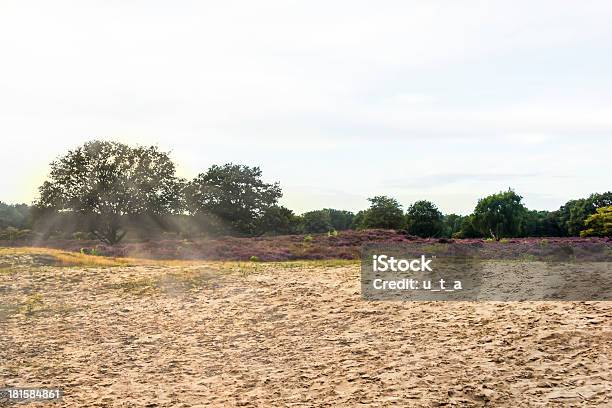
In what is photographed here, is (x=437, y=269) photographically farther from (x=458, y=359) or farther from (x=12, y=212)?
(x=12, y=212)

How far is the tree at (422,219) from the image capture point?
63.6m

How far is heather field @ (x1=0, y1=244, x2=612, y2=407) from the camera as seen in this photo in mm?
10109

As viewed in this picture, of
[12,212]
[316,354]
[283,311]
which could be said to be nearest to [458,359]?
[316,354]

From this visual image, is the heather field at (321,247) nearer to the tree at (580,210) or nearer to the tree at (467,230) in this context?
the tree at (467,230)

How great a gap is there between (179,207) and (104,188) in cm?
820

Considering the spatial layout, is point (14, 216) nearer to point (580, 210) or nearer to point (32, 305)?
point (32, 305)

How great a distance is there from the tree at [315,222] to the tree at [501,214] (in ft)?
89.8

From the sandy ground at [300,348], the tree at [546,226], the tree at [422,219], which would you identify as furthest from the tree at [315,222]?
the sandy ground at [300,348]

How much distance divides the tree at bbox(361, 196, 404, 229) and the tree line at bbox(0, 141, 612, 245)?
12cm

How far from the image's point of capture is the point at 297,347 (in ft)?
43.5

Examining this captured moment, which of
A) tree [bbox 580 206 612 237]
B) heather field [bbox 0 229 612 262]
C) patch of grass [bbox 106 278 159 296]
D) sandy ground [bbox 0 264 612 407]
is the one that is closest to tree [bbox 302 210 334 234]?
heather field [bbox 0 229 612 262]

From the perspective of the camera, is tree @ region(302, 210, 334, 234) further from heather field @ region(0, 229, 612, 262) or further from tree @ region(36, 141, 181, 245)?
heather field @ region(0, 229, 612, 262)

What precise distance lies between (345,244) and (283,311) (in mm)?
21071

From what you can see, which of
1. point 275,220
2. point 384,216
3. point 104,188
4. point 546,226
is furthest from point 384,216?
point 546,226
